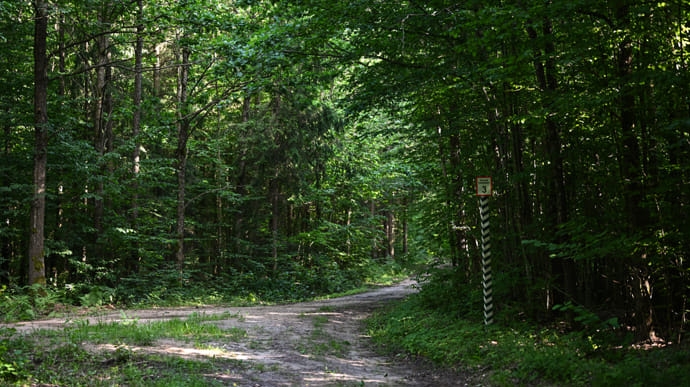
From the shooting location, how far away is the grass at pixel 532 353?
566 cm

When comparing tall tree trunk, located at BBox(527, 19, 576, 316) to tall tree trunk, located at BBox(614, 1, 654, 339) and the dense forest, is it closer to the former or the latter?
the dense forest

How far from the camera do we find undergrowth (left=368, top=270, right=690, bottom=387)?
5750 mm

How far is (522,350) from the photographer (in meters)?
7.45

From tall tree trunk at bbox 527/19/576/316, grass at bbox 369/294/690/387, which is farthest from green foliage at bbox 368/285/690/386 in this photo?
tall tree trunk at bbox 527/19/576/316

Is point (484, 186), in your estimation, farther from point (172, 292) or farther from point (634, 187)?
point (172, 292)

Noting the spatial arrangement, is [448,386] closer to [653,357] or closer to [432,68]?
[653,357]

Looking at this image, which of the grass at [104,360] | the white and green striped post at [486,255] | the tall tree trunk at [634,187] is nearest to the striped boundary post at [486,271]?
the white and green striped post at [486,255]

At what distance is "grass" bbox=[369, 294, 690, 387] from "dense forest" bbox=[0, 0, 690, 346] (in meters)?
0.50

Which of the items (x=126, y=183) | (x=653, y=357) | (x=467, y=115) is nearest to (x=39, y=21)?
(x=126, y=183)

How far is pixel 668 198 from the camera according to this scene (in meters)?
6.52

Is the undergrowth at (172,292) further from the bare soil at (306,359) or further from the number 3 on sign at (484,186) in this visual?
the number 3 on sign at (484,186)

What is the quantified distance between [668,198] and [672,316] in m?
1.67

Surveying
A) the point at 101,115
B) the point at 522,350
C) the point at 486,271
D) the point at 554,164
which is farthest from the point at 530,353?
the point at 101,115

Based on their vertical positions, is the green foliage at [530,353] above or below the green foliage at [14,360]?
below
